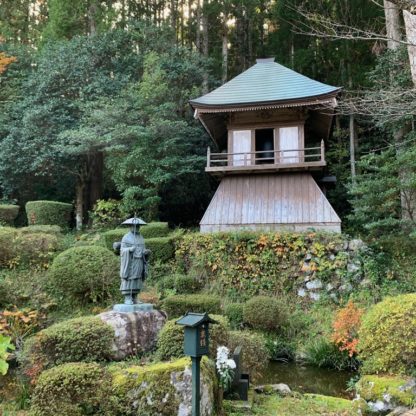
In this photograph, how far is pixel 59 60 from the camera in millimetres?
19203

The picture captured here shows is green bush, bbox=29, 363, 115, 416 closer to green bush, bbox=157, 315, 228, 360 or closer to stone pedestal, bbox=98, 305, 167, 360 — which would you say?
green bush, bbox=157, 315, 228, 360

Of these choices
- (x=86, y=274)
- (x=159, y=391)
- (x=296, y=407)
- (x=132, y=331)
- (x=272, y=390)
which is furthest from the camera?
(x=86, y=274)

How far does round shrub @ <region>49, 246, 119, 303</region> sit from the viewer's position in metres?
10.3

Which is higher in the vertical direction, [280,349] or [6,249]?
[6,249]

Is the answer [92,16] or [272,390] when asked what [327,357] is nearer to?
[272,390]

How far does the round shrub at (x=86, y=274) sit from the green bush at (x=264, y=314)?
12.1ft

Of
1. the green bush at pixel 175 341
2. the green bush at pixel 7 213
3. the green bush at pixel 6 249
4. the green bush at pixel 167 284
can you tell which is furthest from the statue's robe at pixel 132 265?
the green bush at pixel 7 213

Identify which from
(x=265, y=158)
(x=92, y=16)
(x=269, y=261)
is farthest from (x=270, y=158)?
(x=92, y=16)

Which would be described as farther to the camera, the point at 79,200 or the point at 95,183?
the point at 95,183

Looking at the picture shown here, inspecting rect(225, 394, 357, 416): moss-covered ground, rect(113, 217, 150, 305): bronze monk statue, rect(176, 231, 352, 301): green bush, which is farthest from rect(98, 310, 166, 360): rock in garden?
rect(176, 231, 352, 301): green bush

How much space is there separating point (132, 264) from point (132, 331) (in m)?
1.28

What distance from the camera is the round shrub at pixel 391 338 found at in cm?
563

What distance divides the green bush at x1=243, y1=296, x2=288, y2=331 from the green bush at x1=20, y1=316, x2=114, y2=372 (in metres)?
4.86

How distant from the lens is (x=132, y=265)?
739 centimetres
